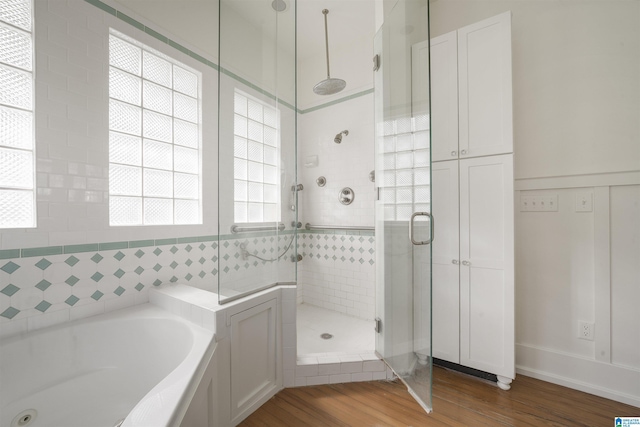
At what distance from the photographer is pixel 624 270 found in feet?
5.00

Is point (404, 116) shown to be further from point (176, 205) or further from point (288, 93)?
point (176, 205)

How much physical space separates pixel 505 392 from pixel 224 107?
250cm

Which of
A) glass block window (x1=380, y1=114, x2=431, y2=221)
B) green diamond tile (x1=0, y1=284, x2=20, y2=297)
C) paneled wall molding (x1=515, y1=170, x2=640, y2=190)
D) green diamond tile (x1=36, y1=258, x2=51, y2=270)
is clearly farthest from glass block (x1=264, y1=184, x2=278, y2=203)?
paneled wall molding (x1=515, y1=170, x2=640, y2=190)

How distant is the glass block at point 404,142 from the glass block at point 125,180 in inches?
70.9

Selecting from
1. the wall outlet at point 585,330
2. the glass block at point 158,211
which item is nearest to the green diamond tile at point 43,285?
the glass block at point 158,211

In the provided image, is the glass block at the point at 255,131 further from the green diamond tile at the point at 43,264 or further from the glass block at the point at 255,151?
the green diamond tile at the point at 43,264

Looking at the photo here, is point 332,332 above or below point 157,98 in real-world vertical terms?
below

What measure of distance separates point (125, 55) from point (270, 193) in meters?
1.41

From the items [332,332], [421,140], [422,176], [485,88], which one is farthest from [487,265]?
[332,332]

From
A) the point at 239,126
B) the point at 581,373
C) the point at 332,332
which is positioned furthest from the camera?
the point at 332,332

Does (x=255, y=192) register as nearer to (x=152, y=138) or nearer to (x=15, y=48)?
(x=152, y=138)

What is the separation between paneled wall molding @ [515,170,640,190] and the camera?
1520 mm

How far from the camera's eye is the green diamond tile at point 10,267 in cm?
119

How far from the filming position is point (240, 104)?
1.46 m
